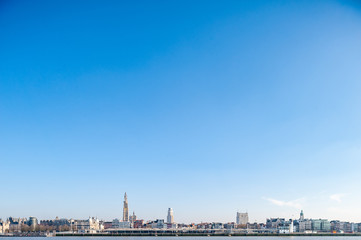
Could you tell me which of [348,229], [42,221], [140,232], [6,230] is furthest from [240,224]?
[6,230]

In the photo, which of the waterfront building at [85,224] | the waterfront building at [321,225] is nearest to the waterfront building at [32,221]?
the waterfront building at [85,224]

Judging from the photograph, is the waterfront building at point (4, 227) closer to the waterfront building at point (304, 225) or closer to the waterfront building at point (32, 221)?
the waterfront building at point (32, 221)

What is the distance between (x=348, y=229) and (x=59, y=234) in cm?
11541

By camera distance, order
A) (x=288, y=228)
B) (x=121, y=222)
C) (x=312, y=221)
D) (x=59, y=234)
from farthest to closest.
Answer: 1. (x=121, y=222)
2. (x=312, y=221)
3. (x=288, y=228)
4. (x=59, y=234)

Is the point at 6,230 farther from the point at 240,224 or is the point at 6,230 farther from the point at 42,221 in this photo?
the point at 240,224

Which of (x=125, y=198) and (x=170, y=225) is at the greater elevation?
(x=125, y=198)

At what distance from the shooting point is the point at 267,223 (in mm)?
186125

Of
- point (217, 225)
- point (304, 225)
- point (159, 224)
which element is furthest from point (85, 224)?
point (304, 225)

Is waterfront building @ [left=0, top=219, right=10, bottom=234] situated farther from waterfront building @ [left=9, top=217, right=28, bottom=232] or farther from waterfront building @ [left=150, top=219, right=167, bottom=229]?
waterfront building @ [left=150, top=219, right=167, bottom=229]

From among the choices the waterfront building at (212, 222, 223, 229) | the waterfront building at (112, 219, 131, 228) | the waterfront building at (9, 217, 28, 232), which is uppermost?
the waterfront building at (9, 217, 28, 232)

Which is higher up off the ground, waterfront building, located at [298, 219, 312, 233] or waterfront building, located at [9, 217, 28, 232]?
waterfront building, located at [9, 217, 28, 232]

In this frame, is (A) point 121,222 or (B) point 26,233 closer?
(B) point 26,233

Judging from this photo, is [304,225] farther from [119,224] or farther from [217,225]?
[119,224]

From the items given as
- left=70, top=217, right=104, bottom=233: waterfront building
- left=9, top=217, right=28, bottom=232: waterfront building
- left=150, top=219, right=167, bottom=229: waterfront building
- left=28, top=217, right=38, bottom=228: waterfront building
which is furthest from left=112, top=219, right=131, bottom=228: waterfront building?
left=9, top=217, right=28, bottom=232: waterfront building
